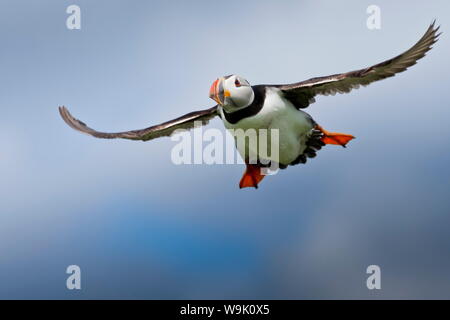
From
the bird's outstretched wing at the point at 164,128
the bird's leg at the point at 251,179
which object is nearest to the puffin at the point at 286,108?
the bird's outstretched wing at the point at 164,128

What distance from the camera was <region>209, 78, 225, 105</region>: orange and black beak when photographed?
10914 mm

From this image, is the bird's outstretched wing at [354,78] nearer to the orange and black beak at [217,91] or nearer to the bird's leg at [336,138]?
the bird's leg at [336,138]

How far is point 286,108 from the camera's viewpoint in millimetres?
11492

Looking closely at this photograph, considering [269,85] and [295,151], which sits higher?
[269,85]

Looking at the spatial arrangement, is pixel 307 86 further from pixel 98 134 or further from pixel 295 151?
pixel 98 134

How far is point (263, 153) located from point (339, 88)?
154 cm

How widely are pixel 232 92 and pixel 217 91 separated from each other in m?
0.25

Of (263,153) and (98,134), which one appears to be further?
(98,134)

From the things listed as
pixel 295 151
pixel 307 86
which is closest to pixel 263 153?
pixel 295 151

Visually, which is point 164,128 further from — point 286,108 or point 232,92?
point 286,108

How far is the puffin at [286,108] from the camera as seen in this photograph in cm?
1104

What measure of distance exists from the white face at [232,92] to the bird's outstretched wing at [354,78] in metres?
0.62

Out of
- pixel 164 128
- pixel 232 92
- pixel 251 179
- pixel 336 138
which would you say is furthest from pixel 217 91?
pixel 251 179

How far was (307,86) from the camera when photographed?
1141 centimetres
